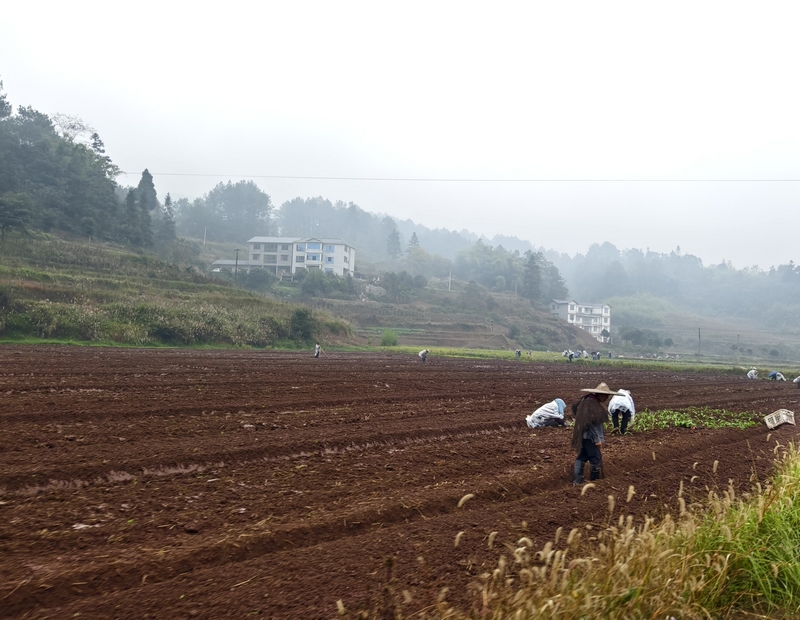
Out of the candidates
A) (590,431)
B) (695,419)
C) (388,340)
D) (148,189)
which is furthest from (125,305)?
(148,189)

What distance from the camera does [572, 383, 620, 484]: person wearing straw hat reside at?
26.8 feet

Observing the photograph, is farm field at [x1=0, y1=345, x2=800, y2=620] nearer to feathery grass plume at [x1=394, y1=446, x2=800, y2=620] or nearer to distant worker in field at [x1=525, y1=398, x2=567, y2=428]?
distant worker in field at [x1=525, y1=398, x2=567, y2=428]

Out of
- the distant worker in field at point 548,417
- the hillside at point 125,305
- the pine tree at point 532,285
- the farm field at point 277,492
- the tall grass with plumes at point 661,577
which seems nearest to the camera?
the tall grass with plumes at point 661,577

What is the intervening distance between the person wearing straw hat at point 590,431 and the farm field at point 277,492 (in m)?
0.28

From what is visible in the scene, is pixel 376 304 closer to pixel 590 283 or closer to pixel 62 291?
pixel 62 291

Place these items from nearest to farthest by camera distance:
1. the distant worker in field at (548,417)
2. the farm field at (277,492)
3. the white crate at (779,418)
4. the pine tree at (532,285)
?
the farm field at (277,492) → the white crate at (779,418) → the distant worker in field at (548,417) → the pine tree at (532,285)

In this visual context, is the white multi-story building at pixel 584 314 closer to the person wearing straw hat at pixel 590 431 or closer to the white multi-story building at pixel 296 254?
the white multi-story building at pixel 296 254

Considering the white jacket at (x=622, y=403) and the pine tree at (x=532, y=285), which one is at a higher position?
the pine tree at (x=532, y=285)

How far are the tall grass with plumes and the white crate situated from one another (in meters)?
8.18

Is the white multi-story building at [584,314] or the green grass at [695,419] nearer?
the green grass at [695,419]

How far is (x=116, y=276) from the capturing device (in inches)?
1844

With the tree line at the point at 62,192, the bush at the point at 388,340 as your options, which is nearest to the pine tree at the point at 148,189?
the tree line at the point at 62,192

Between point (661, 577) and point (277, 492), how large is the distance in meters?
4.35

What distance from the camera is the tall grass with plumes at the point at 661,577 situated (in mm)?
3754
